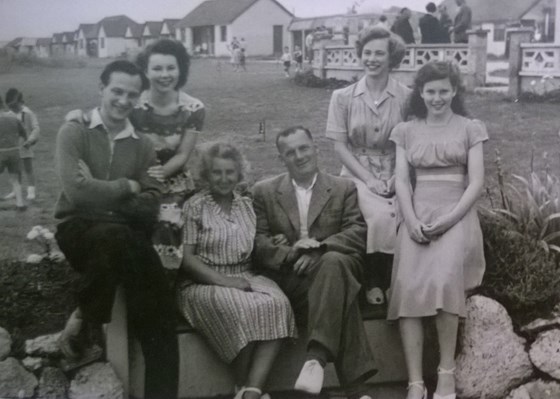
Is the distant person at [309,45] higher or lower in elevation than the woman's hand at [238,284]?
higher

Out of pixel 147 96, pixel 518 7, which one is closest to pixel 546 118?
pixel 518 7

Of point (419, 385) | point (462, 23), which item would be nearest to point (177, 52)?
point (462, 23)

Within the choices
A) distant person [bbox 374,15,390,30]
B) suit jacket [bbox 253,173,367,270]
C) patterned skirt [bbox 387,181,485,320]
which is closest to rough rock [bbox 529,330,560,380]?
patterned skirt [bbox 387,181,485,320]

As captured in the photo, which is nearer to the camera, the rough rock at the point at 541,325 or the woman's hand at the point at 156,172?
the woman's hand at the point at 156,172

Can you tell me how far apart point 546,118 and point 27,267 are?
218 centimetres

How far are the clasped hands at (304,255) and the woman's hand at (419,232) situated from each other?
37 centimetres

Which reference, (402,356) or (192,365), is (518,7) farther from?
(192,365)

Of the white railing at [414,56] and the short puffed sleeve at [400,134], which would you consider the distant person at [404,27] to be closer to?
the white railing at [414,56]

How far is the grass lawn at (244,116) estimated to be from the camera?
9.51ft

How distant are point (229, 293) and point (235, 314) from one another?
0.09 m

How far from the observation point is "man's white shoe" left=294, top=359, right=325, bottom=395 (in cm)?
270

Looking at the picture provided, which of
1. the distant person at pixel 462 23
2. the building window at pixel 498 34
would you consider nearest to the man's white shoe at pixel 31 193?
the distant person at pixel 462 23

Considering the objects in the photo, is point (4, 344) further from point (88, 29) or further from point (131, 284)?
point (88, 29)

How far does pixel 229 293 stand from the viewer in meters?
2.86
